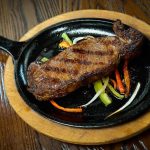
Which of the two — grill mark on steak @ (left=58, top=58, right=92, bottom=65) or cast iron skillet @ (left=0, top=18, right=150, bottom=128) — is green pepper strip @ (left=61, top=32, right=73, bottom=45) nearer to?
cast iron skillet @ (left=0, top=18, right=150, bottom=128)

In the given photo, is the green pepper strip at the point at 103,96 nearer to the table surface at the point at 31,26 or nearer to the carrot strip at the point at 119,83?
the carrot strip at the point at 119,83

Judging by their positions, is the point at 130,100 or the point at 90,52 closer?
the point at 130,100

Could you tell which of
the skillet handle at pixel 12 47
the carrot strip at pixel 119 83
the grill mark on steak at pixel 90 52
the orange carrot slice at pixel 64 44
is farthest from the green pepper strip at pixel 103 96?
the skillet handle at pixel 12 47

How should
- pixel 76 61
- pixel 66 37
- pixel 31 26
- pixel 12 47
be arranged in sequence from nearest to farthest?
pixel 76 61 → pixel 12 47 → pixel 66 37 → pixel 31 26

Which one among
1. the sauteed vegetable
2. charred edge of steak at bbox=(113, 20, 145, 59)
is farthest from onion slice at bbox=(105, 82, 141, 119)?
charred edge of steak at bbox=(113, 20, 145, 59)

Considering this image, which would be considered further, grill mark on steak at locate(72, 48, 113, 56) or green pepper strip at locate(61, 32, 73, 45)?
green pepper strip at locate(61, 32, 73, 45)

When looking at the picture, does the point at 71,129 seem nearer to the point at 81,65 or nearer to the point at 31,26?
the point at 81,65

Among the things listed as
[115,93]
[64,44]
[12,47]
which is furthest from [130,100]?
[12,47]
